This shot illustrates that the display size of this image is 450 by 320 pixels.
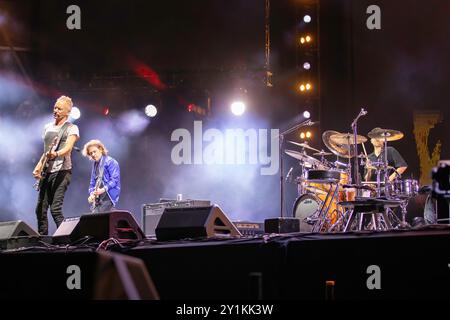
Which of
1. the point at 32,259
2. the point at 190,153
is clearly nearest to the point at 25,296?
the point at 32,259

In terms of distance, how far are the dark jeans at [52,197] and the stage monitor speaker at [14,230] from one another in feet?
2.11

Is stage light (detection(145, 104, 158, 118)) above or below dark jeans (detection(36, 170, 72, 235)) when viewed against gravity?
above

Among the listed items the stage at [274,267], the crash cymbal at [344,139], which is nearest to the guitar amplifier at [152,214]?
the crash cymbal at [344,139]

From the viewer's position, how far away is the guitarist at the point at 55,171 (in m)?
7.33

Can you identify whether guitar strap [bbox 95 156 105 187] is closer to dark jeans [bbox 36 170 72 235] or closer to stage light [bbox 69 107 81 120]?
dark jeans [bbox 36 170 72 235]

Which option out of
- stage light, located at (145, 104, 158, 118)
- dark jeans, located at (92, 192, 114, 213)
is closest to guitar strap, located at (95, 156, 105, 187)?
dark jeans, located at (92, 192, 114, 213)

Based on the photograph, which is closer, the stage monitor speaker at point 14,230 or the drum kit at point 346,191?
the stage monitor speaker at point 14,230

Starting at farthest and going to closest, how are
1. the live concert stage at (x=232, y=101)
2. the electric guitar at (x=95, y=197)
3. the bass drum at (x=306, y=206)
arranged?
the live concert stage at (x=232, y=101) < the bass drum at (x=306, y=206) < the electric guitar at (x=95, y=197)

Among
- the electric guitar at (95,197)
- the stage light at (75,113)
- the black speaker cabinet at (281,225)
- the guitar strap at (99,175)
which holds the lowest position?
the black speaker cabinet at (281,225)

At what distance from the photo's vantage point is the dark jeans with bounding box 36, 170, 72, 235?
24.0 ft

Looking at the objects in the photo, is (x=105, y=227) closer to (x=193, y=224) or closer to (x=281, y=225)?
(x=193, y=224)

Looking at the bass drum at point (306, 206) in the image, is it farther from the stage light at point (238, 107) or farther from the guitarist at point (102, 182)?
the guitarist at point (102, 182)

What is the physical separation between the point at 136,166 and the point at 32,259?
7.00 metres

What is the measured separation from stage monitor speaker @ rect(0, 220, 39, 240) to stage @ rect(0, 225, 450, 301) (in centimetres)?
92
